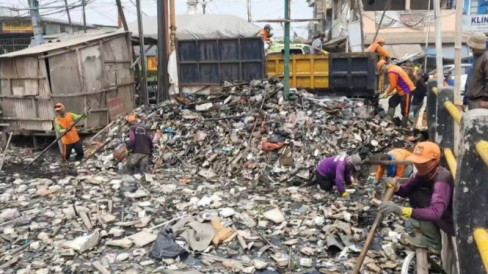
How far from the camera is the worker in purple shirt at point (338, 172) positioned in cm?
630

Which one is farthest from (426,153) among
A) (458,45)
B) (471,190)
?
(471,190)

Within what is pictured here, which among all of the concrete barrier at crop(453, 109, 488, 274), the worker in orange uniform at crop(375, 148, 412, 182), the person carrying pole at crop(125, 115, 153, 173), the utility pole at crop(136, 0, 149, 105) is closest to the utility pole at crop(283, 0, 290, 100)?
the person carrying pole at crop(125, 115, 153, 173)

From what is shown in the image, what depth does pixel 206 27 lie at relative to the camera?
1948 centimetres

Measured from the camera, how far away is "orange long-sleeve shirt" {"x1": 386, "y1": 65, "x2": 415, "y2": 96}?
8.85 metres

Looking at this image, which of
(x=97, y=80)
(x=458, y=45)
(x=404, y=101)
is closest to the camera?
(x=458, y=45)

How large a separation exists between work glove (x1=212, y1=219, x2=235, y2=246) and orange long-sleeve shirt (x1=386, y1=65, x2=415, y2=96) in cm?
542

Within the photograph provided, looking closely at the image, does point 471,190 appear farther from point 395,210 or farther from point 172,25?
point 172,25

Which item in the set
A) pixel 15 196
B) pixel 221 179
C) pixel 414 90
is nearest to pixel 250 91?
pixel 221 179

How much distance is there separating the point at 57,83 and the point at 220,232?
6992mm

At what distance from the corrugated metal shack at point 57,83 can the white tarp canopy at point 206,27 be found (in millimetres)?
7541

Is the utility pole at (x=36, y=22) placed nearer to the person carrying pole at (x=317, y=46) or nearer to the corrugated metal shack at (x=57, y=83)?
the corrugated metal shack at (x=57, y=83)

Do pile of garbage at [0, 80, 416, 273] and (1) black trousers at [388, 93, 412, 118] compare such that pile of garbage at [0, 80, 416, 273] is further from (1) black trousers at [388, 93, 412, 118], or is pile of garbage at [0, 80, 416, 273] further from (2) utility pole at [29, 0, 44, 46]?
(2) utility pole at [29, 0, 44, 46]

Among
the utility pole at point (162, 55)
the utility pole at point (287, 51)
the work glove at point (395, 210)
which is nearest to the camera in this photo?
the work glove at point (395, 210)

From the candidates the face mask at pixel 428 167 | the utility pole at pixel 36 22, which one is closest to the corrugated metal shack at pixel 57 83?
the utility pole at pixel 36 22
